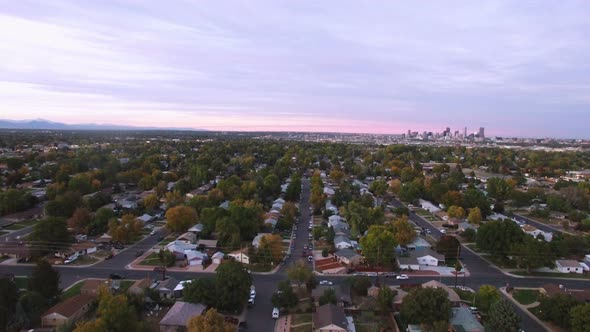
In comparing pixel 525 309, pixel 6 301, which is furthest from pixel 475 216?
pixel 6 301

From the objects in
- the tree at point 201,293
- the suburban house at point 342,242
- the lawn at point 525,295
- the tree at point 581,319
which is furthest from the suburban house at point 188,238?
the tree at point 581,319

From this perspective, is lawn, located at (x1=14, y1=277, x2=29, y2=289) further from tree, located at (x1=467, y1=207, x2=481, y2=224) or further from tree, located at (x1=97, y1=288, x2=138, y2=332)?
tree, located at (x1=467, y1=207, x2=481, y2=224)

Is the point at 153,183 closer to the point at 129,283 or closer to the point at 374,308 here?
the point at 129,283

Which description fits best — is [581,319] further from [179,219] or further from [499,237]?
[179,219]

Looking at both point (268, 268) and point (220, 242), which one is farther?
point (220, 242)

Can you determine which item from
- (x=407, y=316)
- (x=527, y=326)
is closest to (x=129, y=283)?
(x=407, y=316)

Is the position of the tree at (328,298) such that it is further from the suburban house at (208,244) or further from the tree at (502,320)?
the suburban house at (208,244)
